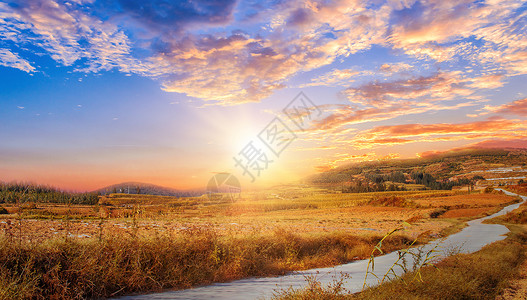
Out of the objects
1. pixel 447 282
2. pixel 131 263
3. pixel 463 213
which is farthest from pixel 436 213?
pixel 131 263

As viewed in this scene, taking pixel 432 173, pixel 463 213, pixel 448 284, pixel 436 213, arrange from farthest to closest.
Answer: pixel 432 173, pixel 463 213, pixel 436 213, pixel 448 284

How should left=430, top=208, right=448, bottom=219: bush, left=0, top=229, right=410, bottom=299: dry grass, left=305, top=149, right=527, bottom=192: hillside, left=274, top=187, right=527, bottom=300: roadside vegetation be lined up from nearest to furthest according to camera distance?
left=274, top=187, right=527, bottom=300: roadside vegetation → left=0, top=229, right=410, bottom=299: dry grass → left=430, top=208, right=448, bottom=219: bush → left=305, top=149, right=527, bottom=192: hillside

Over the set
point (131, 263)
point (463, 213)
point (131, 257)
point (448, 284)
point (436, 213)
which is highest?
point (131, 257)

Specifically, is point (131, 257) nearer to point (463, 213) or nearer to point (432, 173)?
point (463, 213)

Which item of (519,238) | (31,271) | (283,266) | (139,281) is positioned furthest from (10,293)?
(519,238)

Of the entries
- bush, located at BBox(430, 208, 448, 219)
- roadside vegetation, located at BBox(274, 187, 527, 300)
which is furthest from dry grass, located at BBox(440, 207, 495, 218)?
roadside vegetation, located at BBox(274, 187, 527, 300)

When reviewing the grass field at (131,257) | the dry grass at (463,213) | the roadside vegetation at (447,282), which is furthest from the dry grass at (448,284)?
the dry grass at (463,213)

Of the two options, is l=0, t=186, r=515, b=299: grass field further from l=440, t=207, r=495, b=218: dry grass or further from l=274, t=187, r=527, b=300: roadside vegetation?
l=440, t=207, r=495, b=218: dry grass

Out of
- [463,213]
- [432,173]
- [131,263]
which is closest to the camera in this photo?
[131,263]

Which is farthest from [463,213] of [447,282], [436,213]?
[447,282]

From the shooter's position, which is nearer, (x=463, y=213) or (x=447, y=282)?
(x=447, y=282)

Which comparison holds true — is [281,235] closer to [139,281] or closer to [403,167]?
[139,281]

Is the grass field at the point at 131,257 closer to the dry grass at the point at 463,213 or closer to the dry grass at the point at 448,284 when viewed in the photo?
the dry grass at the point at 448,284

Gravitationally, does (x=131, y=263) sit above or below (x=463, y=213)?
above
